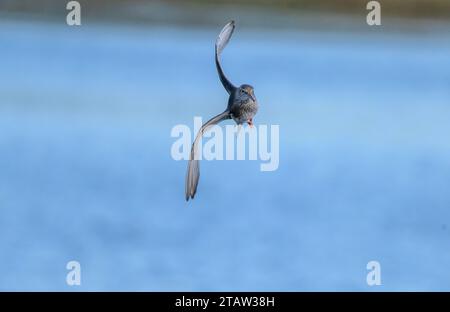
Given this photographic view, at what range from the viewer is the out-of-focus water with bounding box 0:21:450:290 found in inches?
181

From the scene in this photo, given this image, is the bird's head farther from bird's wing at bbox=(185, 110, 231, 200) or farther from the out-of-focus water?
the out-of-focus water

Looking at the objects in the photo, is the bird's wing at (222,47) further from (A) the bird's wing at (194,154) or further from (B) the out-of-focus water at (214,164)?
(B) the out-of-focus water at (214,164)

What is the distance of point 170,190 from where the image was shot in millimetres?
5059

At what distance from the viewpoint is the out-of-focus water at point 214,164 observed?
4.61 meters

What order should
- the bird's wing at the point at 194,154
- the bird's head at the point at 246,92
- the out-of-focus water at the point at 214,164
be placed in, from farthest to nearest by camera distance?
the out-of-focus water at the point at 214,164 → the bird's head at the point at 246,92 → the bird's wing at the point at 194,154

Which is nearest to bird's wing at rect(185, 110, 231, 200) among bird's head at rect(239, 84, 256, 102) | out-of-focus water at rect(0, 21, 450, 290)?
bird's head at rect(239, 84, 256, 102)

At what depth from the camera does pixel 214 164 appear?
5457mm

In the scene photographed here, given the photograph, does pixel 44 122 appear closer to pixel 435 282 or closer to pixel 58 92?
pixel 58 92

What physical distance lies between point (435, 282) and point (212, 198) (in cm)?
135

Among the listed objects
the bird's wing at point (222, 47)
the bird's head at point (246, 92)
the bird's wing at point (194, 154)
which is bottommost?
the bird's wing at point (194, 154)

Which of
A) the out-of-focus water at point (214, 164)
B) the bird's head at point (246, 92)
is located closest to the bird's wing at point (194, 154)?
the bird's head at point (246, 92)

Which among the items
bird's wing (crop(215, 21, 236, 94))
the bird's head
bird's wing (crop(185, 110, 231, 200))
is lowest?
bird's wing (crop(185, 110, 231, 200))

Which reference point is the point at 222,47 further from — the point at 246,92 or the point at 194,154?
the point at 194,154

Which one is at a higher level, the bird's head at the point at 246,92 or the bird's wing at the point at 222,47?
the bird's wing at the point at 222,47
